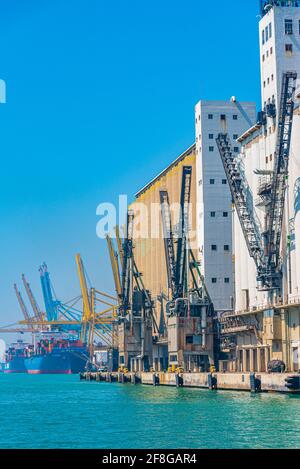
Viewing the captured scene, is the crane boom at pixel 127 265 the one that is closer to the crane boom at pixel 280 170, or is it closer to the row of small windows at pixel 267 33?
the row of small windows at pixel 267 33

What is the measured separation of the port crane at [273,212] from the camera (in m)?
→ 78.5

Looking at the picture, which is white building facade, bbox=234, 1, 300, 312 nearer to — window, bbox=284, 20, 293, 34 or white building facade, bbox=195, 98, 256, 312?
window, bbox=284, 20, 293, 34

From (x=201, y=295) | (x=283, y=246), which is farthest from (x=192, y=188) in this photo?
(x=283, y=246)

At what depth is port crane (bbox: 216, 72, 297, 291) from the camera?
78500 mm

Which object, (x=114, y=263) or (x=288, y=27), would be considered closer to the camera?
(x=288, y=27)

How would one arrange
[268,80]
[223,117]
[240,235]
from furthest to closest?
[223,117], [240,235], [268,80]

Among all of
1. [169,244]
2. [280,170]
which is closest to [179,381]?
[169,244]

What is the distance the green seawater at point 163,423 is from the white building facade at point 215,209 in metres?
39.2

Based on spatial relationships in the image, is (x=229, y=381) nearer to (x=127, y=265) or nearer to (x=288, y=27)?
(x=288, y=27)

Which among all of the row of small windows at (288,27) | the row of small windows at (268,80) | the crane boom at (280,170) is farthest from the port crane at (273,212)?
the row of small windows at (288,27)

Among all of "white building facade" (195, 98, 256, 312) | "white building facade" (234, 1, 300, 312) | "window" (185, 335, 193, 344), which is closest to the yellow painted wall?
"white building facade" (195, 98, 256, 312)

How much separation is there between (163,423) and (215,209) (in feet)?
209

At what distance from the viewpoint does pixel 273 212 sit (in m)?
80.9
